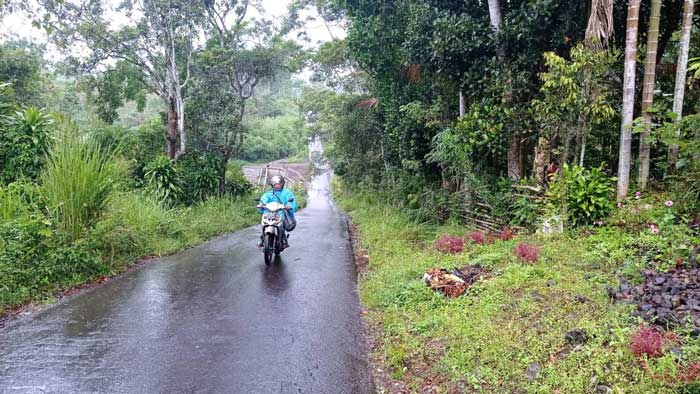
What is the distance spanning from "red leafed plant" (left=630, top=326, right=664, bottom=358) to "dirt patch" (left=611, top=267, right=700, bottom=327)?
366 millimetres

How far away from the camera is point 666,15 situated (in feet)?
25.7

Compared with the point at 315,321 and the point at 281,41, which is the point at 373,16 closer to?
the point at 281,41

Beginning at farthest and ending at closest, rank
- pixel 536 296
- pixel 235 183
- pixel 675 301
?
1. pixel 235 183
2. pixel 536 296
3. pixel 675 301

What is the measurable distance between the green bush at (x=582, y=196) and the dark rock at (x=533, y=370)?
408cm

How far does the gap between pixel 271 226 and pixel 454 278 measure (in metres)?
3.63

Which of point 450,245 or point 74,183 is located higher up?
point 74,183

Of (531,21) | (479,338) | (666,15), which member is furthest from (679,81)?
(479,338)

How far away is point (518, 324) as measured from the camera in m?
3.86

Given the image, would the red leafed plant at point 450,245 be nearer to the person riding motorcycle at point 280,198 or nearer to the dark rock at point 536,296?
the dark rock at point 536,296

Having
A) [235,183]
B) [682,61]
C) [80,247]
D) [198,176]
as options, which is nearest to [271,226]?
[80,247]

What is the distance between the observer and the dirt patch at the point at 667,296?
11.1ft

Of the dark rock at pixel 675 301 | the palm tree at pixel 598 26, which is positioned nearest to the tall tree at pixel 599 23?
the palm tree at pixel 598 26

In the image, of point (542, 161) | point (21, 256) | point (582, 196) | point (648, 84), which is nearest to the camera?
point (21, 256)

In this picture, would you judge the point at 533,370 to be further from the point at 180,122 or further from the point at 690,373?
the point at 180,122
